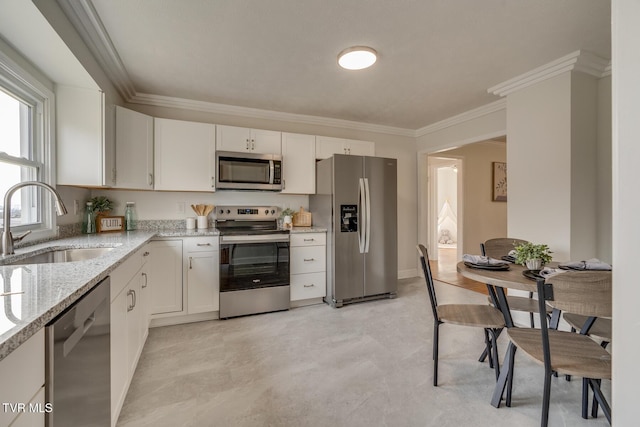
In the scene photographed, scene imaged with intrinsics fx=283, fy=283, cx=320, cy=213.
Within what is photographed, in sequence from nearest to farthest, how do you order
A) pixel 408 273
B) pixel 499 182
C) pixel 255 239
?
1. pixel 255 239
2. pixel 408 273
3. pixel 499 182

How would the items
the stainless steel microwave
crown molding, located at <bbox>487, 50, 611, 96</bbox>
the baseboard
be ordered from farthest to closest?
the baseboard → the stainless steel microwave → crown molding, located at <bbox>487, 50, 611, 96</bbox>

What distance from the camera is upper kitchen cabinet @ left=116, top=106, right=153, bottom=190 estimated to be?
2.67 m

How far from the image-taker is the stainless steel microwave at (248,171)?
319cm

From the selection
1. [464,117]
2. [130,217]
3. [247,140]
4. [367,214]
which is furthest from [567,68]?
[130,217]

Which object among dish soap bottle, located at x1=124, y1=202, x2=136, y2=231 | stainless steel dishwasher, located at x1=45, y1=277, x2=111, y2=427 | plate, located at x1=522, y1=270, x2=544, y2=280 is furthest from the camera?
dish soap bottle, located at x1=124, y1=202, x2=136, y2=231

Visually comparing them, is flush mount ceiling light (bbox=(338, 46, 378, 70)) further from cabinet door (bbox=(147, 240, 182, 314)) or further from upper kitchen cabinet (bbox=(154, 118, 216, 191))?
cabinet door (bbox=(147, 240, 182, 314))

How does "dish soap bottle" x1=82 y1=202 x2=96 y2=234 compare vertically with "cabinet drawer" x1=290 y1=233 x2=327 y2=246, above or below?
above

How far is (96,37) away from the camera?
6.57 ft

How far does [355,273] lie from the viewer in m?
3.38

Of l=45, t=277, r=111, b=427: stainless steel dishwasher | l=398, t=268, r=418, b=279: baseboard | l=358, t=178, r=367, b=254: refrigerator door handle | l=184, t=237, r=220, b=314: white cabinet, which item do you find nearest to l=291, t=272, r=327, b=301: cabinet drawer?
l=358, t=178, r=367, b=254: refrigerator door handle

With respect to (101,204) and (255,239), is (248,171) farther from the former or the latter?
(101,204)

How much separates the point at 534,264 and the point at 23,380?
2.26 metres

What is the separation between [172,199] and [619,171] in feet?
11.8

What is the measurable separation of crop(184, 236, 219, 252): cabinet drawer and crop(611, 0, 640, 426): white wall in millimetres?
2830
